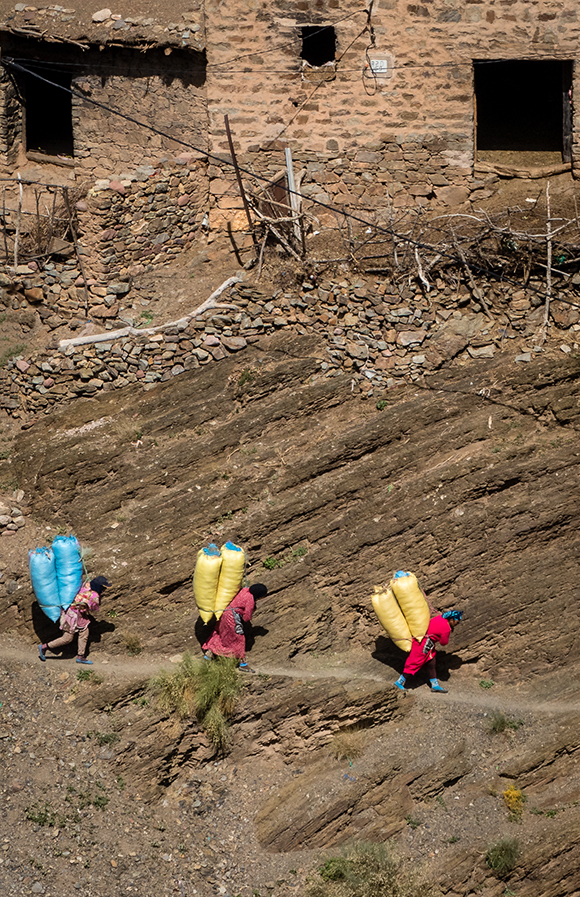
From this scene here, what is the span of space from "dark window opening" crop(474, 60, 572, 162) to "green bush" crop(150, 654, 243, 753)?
318 inches

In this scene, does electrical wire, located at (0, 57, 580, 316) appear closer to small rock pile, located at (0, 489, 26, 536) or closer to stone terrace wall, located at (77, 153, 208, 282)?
stone terrace wall, located at (77, 153, 208, 282)

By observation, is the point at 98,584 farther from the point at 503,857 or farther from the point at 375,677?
the point at 503,857

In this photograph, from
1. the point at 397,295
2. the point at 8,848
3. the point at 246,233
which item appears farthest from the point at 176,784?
the point at 246,233

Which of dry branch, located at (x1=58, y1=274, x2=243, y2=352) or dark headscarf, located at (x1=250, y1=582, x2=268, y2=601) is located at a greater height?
dry branch, located at (x1=58, y1=274, x2=243, y2=352)

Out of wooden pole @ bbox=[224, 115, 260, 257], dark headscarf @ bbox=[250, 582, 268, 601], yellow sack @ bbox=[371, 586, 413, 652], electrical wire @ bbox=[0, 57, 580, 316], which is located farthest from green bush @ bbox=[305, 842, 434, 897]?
wooden pole @ bbox=[224, 115, 260, 257]

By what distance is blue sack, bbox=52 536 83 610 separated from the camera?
11000mm

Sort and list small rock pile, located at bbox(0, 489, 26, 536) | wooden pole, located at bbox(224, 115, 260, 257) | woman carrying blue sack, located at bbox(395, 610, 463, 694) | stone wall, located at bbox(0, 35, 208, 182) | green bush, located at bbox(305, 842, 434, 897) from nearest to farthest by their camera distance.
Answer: green bush, located at bbox(305, 842, 434, 897) < woman carrying blue sack, located at bbox(395, 610, 463, 694) < small rock pile, located at bbox(0, 489, 26, 536) < wooden pole, located at bbox(224, 115, 260, 257) < stone wall, located at bbox(0, 35, 208, 182)

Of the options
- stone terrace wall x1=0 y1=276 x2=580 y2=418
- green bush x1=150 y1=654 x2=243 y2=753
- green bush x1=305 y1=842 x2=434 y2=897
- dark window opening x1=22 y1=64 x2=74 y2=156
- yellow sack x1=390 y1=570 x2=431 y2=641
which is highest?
dark window opening x1=22 y1=64 x2=74 y2=156

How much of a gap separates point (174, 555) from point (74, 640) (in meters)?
1.40

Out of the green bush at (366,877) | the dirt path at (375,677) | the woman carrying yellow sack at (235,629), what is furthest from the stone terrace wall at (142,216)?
the green bush at (366,877)

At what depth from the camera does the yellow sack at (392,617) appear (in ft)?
35.5

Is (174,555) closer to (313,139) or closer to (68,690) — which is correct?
(68,690)

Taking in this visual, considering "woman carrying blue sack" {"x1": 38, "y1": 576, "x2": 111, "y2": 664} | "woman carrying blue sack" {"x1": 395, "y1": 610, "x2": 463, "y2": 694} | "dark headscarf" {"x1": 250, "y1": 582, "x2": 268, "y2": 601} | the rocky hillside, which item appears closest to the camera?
the rocky hillside

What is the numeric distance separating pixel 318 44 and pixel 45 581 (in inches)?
318
